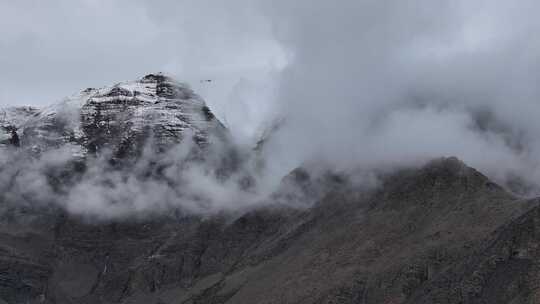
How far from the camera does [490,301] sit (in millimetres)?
199375

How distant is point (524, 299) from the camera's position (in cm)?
19025

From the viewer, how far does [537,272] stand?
197m

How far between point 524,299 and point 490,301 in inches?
407

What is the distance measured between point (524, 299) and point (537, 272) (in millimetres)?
9238

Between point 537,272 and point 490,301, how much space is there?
1102 cm
